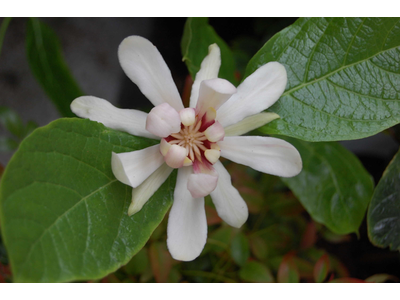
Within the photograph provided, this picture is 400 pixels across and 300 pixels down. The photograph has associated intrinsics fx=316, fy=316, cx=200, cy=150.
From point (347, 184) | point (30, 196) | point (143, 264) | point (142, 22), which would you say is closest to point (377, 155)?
point (347, 184)

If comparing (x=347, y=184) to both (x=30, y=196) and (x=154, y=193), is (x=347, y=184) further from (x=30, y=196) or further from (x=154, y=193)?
(x=30, y=196)

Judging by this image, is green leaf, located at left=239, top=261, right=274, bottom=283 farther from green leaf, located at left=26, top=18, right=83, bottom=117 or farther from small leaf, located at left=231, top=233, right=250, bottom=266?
green leaf, located at left=26, top=18, right=83, bottom=117

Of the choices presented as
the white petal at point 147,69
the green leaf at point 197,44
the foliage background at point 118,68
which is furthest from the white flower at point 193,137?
the foliage background at point 118,68

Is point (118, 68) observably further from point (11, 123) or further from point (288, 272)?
point (288, 272)

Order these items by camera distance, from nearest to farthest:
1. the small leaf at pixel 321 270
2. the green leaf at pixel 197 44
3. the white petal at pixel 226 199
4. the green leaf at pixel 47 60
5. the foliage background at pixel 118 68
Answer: the white petal at pixel 226 199
the green leaf at pixel 197 44
the small leaf at pixel 321 270
the green leaf at pixel 47 60
the foliage background at pixel 118 68

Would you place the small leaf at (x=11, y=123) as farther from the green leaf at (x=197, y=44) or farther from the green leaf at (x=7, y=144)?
the green leaf at (x=197, y=44)

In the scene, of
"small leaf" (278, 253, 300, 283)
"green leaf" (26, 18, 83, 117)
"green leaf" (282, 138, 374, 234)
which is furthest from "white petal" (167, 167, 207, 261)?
"green leaf" (26, 18, 83, 117)
